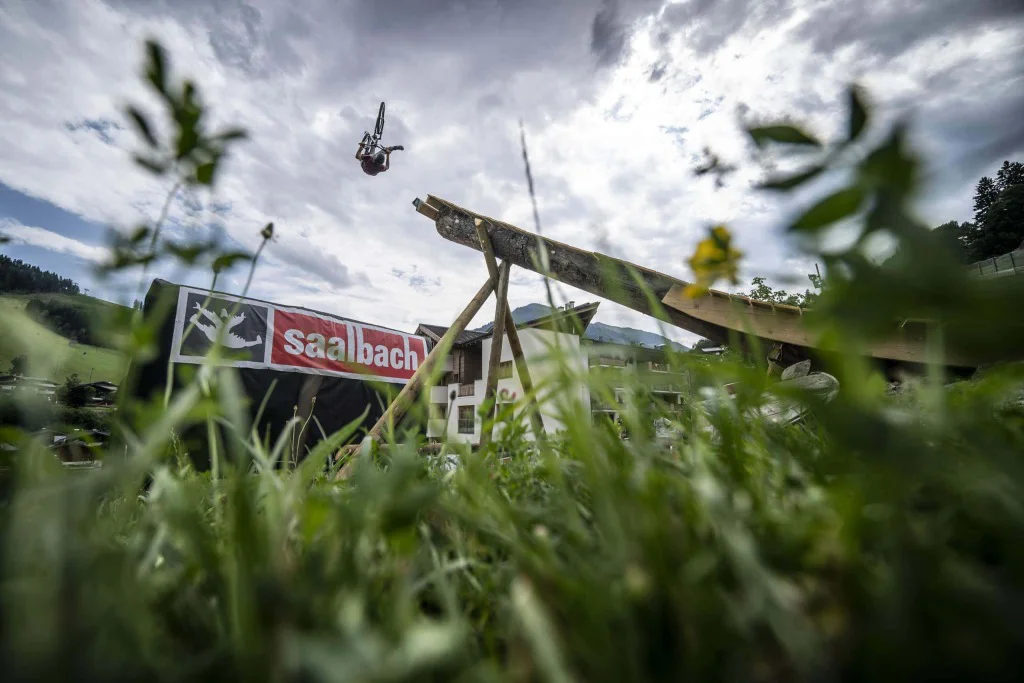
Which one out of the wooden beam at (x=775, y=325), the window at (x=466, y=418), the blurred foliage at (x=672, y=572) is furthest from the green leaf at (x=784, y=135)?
the window at (x=466, y=418)

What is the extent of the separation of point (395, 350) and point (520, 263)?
352cm

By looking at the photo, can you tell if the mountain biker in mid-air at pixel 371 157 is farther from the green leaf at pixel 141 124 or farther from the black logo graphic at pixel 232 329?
the green leaf at pixel 141 124

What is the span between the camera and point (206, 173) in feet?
1.16

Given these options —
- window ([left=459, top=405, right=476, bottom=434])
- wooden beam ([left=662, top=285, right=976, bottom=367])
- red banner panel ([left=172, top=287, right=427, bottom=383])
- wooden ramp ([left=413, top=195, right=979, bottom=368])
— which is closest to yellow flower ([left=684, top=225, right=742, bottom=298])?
wooden ramp ([left=413, top=195, right=979, bottom=368])

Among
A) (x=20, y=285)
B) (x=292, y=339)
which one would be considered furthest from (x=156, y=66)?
(x=292, y=339)

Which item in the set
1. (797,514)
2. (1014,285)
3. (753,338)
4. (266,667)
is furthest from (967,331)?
(266,667)

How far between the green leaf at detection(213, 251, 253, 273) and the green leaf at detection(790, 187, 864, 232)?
430 millimetres

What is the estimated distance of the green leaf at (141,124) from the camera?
32cm

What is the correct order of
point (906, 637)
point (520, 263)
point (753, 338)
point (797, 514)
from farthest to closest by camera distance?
point (520, 263) → point (753, 338) → point (797, 514) → point (906, 637)

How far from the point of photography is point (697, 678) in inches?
7.1

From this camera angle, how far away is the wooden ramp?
193 centimetres

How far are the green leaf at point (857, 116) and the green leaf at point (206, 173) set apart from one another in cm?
47

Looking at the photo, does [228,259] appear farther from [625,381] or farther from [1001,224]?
[1001,224]

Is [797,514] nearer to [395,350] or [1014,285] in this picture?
[1014,285]
